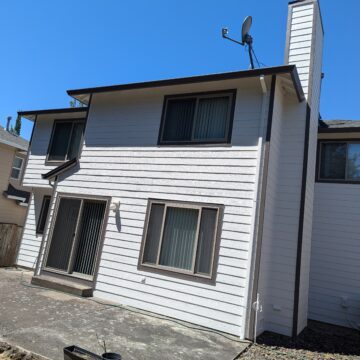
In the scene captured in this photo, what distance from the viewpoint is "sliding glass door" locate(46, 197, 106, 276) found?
25.4 feet

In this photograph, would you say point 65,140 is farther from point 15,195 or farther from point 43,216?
point 15,195

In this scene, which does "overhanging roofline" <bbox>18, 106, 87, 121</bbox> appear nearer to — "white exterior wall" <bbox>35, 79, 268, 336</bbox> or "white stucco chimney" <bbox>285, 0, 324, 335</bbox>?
"white exterior wall" <bbox>35, 79, 268, 336</bbox>

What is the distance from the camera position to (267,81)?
258 inches

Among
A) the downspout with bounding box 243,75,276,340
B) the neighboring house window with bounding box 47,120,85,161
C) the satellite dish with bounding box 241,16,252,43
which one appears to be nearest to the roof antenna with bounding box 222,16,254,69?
the satellite dish with bounding box 241,16,252,43

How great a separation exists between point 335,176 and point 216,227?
4.48 m

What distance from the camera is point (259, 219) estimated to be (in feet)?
19.5

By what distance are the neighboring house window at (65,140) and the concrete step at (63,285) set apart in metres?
4.02

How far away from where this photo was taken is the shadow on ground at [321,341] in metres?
5.59

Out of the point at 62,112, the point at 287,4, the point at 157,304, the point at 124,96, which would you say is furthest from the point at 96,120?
the point at 287,4

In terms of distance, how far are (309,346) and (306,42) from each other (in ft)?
21.5

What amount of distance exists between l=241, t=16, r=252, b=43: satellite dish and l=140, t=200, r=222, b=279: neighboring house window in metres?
5.06

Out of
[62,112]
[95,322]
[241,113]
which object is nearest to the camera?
[95,322]

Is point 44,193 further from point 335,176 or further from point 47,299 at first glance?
point 335,176

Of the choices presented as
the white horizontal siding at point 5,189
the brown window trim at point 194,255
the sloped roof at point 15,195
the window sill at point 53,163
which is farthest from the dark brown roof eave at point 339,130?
the white horizontal siding at point 5,189
